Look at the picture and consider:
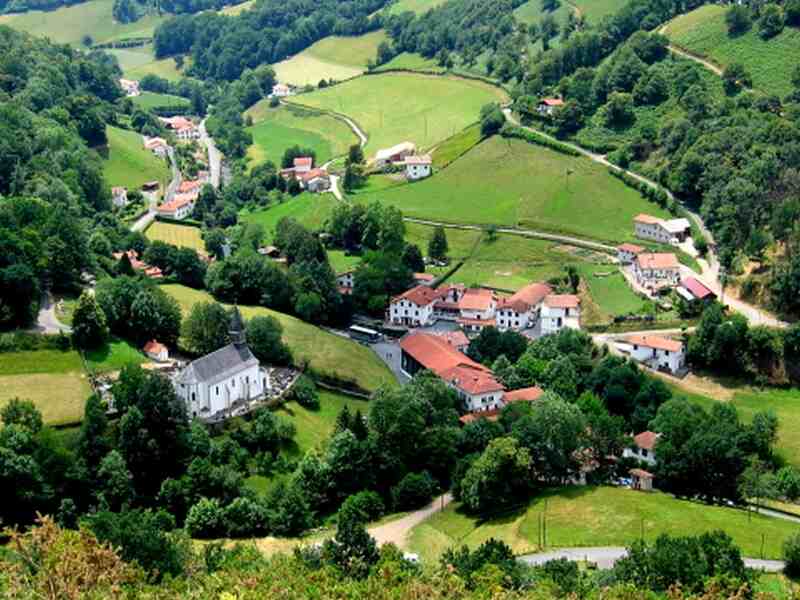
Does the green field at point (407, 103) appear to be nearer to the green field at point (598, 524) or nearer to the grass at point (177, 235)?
the grass at point (177, 235)

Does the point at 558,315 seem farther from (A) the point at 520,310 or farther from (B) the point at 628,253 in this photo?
(B) the point at 628,253

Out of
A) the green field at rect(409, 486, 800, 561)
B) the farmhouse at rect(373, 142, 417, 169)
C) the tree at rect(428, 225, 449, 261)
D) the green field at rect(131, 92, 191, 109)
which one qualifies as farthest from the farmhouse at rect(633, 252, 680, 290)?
the green field at rect(131, 92, 191, 109)

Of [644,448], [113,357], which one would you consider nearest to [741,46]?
[644,448]

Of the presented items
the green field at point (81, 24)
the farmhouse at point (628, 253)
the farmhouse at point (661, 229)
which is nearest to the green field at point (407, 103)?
the farmhouse at point (661, 229)

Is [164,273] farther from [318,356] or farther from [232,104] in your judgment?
[232,104]

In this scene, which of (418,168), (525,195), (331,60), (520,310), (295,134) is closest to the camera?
(520,310)

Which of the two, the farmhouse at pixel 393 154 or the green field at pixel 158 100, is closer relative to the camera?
the farmhouse at pixel 393 154

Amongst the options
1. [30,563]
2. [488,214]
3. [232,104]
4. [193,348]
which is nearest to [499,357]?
[193,348]
